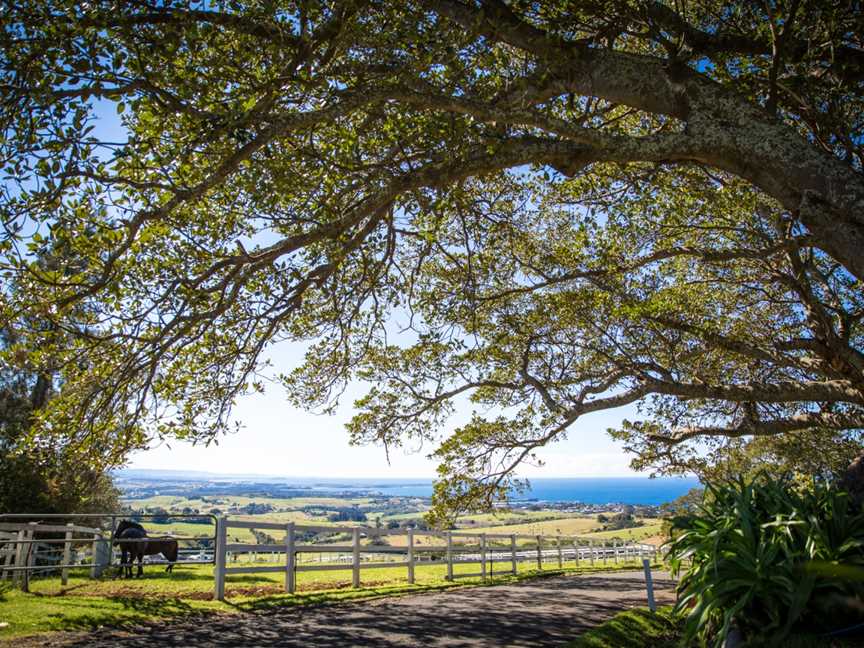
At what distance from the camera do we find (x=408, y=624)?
848cm

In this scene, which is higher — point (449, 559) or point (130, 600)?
point (130, 600)

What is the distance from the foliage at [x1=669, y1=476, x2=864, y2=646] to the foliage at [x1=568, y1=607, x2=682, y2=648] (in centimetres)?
154

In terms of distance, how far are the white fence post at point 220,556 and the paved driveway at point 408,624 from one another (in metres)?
1.55

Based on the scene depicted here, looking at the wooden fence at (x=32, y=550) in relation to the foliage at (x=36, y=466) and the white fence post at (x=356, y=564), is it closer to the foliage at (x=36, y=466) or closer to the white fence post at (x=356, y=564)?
the foliage at (x=36, y=466)

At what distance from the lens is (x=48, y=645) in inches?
260

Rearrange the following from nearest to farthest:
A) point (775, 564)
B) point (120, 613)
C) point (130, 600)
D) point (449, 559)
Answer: point (775, 564) → point (120, 613) → point (130, 600) → point (449, 559)

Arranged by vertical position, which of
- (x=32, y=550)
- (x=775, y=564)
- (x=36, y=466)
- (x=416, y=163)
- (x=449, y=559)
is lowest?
→ (x=449, y=559)

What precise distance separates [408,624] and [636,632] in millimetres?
3145

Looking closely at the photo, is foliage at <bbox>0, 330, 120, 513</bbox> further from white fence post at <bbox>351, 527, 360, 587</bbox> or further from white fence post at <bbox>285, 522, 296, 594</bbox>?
white fence post at <bbox>351, 527, 360, 587</bbox>

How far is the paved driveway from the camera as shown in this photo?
23.5 ft

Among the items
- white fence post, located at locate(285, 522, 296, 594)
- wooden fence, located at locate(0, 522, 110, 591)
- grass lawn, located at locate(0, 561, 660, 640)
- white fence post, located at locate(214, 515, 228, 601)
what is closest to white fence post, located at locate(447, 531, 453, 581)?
grass lawn, located at locate(0, 561, 660, 640)

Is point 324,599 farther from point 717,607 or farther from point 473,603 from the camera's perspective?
point 717,607

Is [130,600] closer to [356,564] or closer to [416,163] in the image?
[356,564]

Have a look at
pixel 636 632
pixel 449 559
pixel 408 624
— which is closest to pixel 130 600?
pixel 408 624
